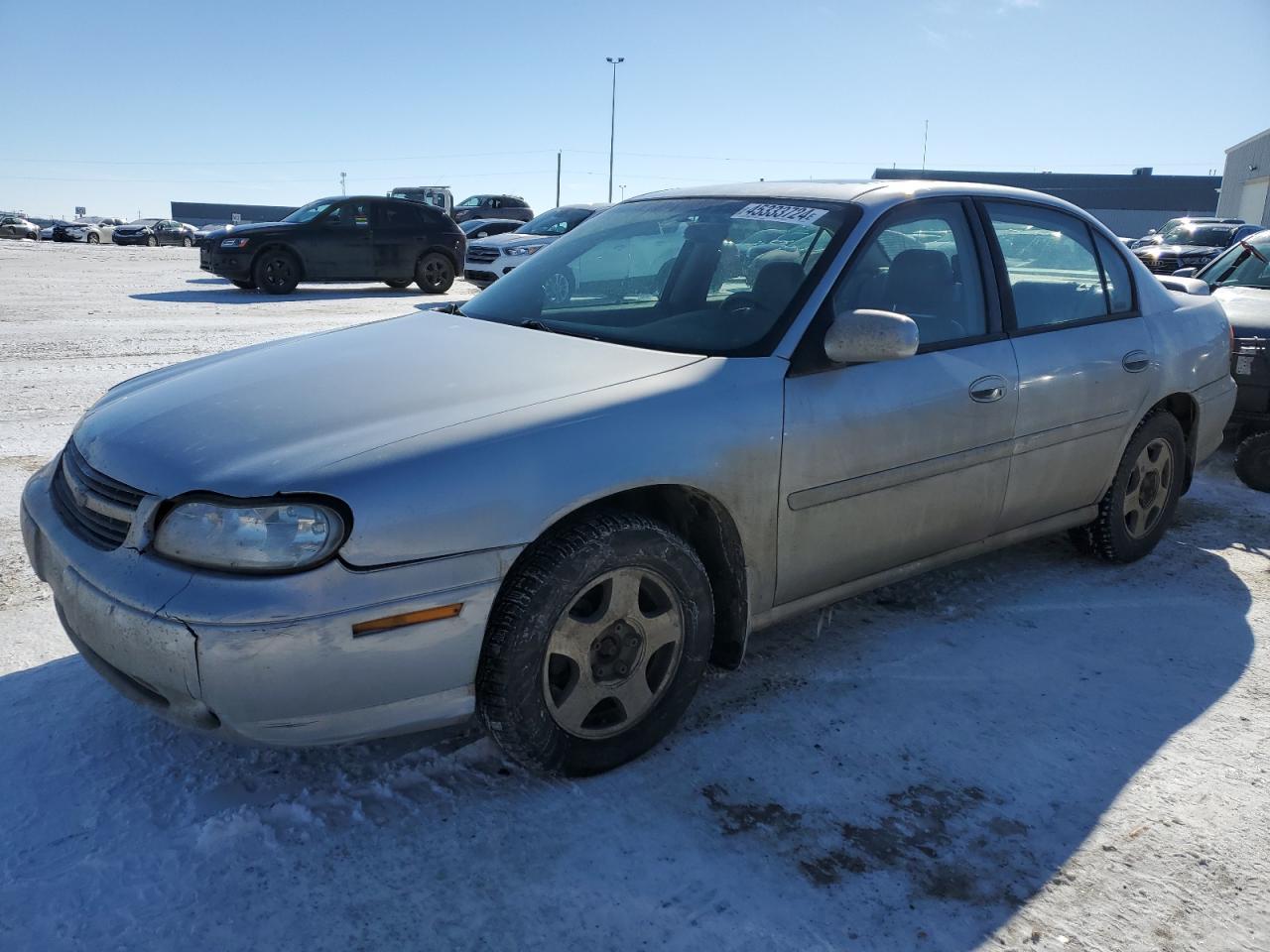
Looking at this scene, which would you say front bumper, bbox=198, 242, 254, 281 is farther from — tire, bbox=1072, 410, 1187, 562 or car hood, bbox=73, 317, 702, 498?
tire, bbox=1072, 410, 1187, 562

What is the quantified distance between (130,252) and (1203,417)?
2753 centimetres

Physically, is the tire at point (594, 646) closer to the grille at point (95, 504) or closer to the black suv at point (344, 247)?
the grille at point (95, 504)

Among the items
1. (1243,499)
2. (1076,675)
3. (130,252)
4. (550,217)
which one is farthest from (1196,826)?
(130,252)

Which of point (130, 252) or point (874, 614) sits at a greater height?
point (130, 252)

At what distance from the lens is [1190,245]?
838 inches

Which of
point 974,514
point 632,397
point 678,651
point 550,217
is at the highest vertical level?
point 550,217

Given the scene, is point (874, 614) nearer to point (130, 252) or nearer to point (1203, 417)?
point (1203, 417)

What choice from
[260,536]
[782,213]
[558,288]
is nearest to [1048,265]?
[782,213]

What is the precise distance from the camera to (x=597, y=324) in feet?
10.7

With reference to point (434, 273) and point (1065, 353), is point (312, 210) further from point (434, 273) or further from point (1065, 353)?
point (1065, 353)

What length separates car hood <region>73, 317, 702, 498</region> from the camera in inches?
89.8

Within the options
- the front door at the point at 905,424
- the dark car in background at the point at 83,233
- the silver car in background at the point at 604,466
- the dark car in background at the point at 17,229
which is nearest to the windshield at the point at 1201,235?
the silver car in background at the point at 604,466

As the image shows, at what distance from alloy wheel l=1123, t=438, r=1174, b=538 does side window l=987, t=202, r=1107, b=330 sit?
711mm

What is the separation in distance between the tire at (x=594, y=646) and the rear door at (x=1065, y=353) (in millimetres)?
1551
